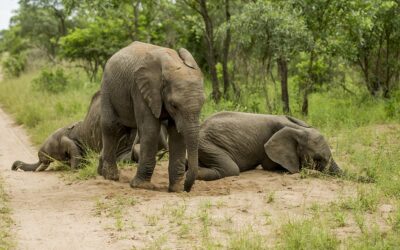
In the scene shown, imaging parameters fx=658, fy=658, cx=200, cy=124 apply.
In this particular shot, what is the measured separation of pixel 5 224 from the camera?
6.20 meters

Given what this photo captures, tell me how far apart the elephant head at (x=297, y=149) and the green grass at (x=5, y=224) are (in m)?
3.31

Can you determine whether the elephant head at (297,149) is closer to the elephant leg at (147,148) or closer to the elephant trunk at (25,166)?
the elephant leg at (147,148)

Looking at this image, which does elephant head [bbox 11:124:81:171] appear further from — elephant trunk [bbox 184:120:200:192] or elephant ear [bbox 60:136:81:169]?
elephant trunk [bbox 184:120:200:192]

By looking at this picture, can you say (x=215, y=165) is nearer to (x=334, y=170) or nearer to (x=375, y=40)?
(x=334, y=170)

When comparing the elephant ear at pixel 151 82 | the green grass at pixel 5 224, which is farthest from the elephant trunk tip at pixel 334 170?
the green grass at pixel 5 224

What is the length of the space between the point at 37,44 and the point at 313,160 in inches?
1074

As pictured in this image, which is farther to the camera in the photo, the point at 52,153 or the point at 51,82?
the point at 51,82

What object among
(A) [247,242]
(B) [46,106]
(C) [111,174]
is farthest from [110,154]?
(B) [46,106]

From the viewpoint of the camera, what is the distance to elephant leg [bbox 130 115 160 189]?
24.5 ft

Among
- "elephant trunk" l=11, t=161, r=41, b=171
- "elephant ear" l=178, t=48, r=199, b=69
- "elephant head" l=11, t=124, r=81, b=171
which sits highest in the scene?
"elephant ear" l=178, t=48, r=199, b=69

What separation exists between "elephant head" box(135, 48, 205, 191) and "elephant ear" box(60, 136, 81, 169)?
2.74 metres

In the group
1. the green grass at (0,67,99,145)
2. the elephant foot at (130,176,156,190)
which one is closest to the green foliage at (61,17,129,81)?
the green grass at (0,67,99,145)

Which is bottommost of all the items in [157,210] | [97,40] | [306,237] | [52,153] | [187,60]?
[52,153]

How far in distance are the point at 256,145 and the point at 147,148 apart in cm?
182
